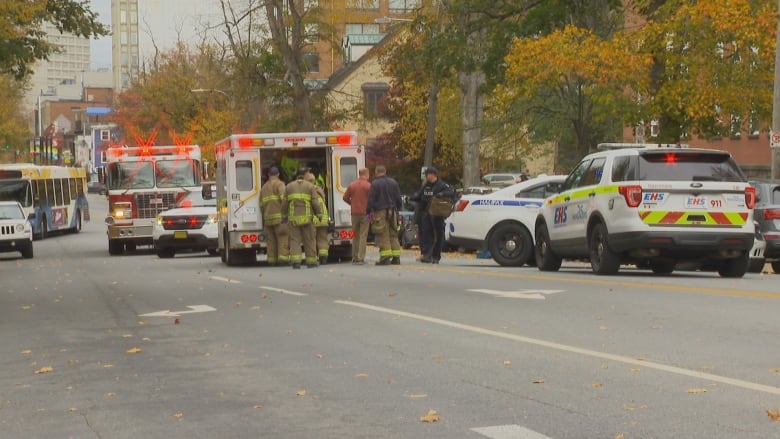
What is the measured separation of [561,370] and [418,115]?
52.6 m

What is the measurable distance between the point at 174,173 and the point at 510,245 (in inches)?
697

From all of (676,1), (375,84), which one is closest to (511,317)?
(676,1)

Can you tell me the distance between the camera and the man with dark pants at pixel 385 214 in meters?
25.1

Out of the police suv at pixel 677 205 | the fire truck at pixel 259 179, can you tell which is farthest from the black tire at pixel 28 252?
the police suv at pixel 677 205

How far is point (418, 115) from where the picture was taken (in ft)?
204

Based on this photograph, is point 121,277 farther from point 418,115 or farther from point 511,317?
point 418,115

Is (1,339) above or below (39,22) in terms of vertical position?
below

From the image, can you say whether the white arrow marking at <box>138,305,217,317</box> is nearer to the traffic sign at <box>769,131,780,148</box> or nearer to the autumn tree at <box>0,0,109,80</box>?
the traffic sign at <box>769,131,780,148</box>

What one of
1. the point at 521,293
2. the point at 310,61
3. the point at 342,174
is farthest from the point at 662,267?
the point at 310,61

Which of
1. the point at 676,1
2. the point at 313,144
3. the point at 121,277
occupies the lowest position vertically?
the point at 121,277

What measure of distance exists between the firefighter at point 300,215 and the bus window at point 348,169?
6.10 ft

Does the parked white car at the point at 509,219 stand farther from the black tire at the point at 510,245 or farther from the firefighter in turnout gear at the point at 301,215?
the firefighter in turnout gear at the point at 301,215

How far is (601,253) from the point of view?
66.5 feet

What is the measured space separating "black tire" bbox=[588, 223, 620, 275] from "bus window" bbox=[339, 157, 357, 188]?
7378 mm
